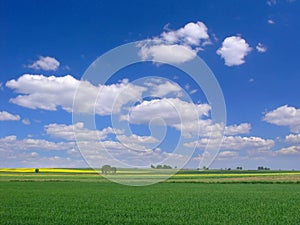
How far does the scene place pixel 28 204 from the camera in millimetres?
27656

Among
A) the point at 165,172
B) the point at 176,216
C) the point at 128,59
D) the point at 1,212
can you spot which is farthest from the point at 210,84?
the point at 165,172

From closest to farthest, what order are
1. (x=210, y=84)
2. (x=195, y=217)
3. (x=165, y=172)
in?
(x=195, y=217) → (x=210, y=84) → (x=165, y=172)

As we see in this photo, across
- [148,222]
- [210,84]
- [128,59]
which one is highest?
[128,59]

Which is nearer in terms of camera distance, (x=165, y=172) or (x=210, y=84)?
(x=210, y=84)

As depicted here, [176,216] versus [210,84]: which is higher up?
[210,84]

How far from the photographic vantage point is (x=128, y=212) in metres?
22.8

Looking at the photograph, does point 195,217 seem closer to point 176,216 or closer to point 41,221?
point 176,216

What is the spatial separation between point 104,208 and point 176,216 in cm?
574

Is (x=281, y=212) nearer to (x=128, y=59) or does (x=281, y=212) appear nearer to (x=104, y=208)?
(x=104, y=208)

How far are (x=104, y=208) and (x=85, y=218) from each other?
466 cm

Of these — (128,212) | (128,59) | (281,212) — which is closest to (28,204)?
(128,212)

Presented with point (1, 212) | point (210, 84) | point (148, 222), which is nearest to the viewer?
point (148, 222)

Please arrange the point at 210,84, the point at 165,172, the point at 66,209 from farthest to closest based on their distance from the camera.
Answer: the point at 165,172 → the point at 210,84 → the point at 66,209

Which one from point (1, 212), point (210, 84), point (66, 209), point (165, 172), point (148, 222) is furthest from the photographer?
point (165, 172)
